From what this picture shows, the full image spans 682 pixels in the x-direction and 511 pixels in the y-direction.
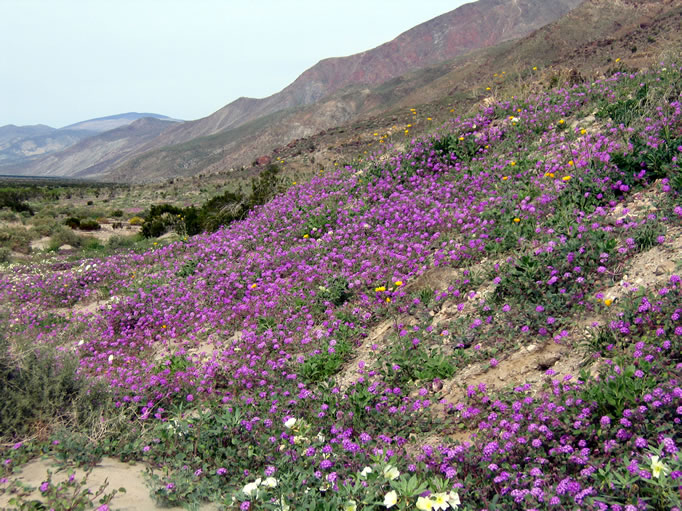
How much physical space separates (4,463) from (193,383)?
5.89 ft

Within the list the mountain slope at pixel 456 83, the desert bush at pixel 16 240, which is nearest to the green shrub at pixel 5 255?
the desert bush at pixel 16 240

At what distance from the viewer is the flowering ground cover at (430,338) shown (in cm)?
276

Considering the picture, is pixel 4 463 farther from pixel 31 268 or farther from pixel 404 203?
pixel 31 268

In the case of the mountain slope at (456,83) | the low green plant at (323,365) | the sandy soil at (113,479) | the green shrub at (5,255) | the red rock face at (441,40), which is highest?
the red rock face at (441,40)

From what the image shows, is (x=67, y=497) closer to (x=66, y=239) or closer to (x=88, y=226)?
(x=66, y=239)

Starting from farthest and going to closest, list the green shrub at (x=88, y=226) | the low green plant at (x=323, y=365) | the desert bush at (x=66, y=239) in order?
the green shrub at (x=88, y=226)
the desert bush at (x=66, y=239)
the low green plant at (x=323, y=365)

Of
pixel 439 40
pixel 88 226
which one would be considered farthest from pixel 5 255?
pixel 439 40

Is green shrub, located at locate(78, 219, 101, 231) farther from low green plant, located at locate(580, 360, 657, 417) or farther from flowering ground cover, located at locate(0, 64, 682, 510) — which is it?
low green plant, located at locate(580, 360, 657, 417)

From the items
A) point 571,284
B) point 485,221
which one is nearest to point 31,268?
point 485,221

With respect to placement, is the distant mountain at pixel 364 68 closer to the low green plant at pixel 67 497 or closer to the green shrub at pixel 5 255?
the green shrub at pixel 5 255

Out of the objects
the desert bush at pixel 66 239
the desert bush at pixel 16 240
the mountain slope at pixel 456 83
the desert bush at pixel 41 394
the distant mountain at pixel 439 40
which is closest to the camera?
the desert bush at pixel 41 394

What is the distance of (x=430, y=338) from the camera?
4.50 meters

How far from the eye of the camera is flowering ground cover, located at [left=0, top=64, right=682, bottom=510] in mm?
2764

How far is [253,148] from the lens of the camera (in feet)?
348
